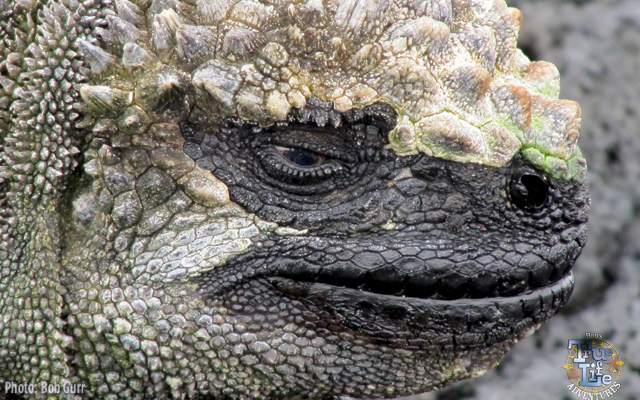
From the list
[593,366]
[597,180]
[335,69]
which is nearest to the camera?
[335,69]

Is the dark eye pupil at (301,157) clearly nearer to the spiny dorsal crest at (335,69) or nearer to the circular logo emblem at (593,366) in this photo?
the spiny dorsal crest at (335,69)

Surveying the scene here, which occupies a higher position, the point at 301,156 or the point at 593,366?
the point at 593,366

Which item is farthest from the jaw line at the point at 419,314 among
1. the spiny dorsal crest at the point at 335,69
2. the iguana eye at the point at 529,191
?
the spiny dorsal crest at the point at 335,69

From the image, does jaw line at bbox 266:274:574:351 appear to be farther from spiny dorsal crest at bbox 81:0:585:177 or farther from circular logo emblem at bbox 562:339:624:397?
circular logo emblem at bbox 562:339:624:397

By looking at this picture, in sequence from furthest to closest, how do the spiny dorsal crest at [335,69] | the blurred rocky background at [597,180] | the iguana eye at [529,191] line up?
1. the blurred rocky background at [597,180]
2. the iguana eye at [529,191]
3. the spiny dorsal crest at [335,69]

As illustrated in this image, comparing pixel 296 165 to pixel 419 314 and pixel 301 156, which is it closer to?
pixel 301 156

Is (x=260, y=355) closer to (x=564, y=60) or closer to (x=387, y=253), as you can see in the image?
(x=387, y=253)

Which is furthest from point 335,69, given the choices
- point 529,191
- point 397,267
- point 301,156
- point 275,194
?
point 529,191
